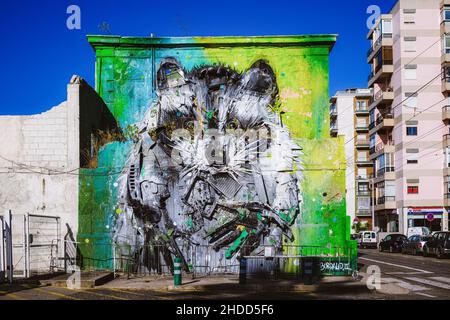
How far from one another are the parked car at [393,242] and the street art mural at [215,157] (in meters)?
20.4

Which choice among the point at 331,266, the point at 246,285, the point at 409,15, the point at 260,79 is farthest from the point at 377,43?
the point at 246,285

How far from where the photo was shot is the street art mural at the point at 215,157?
20016 millimetres

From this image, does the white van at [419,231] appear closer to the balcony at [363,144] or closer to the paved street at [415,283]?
the paved street at [415,283]

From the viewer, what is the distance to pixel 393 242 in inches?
1543

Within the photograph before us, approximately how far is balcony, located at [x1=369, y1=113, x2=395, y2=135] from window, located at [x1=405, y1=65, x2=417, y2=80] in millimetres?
4981

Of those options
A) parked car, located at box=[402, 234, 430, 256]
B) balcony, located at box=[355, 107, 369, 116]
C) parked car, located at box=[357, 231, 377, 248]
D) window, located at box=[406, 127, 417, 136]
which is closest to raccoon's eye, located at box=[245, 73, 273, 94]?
parked car, located at box=[402, 234, 430, 256]

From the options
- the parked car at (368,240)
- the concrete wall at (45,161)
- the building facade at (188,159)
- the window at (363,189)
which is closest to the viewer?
the concrete wall at (45,161)

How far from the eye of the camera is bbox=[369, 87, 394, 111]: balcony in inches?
2154

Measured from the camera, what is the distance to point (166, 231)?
66.2ft

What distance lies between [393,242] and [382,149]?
18.9m

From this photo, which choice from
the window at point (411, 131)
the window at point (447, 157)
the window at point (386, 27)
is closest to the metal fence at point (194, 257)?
the window at point (447, 157)

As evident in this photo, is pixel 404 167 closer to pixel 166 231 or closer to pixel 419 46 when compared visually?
pixel 419 46

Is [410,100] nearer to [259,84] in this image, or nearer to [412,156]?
[412,156]
